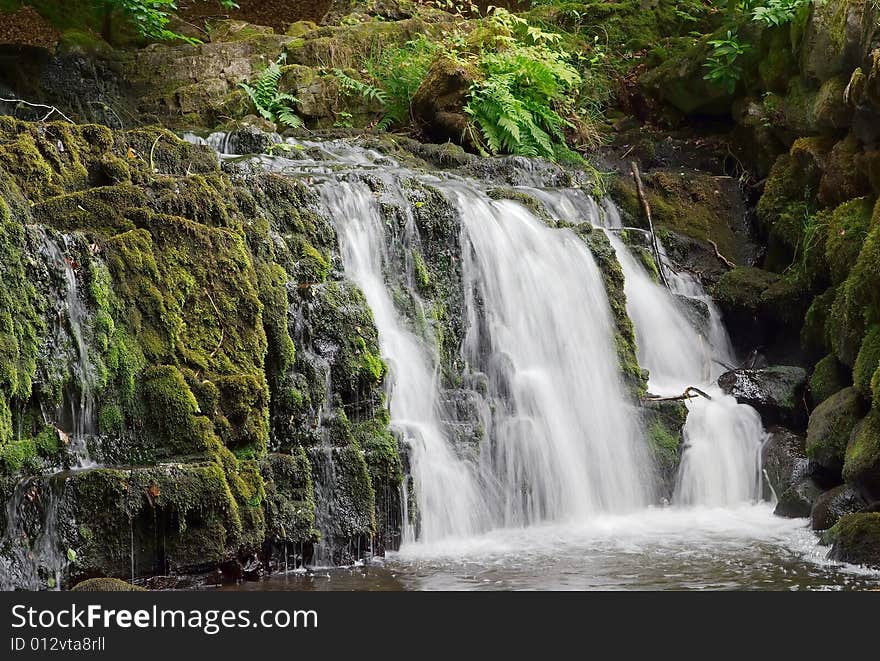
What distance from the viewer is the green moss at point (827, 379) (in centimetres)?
935

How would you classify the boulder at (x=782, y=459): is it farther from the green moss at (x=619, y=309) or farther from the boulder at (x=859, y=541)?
the boulder at (x=859, y=541)

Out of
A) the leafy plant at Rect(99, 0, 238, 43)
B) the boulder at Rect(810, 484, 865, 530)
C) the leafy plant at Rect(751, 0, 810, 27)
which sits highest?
the leafy plant at Rect(99, 0, 238, 43)

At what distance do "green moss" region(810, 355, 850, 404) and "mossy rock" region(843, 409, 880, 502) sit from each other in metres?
1.46

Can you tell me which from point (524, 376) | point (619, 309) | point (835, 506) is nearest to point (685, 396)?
point (619, 309)

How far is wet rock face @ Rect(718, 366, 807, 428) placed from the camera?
9594 millimetres

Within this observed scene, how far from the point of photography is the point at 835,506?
7.73 metres

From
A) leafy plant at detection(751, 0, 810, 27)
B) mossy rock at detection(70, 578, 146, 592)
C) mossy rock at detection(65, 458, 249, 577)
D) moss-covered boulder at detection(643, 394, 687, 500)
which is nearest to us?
mossy rock at detection(70, 578, 146, 592)

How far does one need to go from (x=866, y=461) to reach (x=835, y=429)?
854mm

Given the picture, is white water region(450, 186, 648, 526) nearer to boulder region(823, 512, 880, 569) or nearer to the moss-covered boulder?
the moss-covered boulder

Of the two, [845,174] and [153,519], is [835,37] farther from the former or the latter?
[153,519]

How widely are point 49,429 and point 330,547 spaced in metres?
2.02

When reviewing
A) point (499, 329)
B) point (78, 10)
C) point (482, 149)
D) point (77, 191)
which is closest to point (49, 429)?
point (77, 191)

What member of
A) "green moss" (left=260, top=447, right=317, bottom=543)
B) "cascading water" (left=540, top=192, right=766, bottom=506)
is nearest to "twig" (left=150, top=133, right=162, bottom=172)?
"green moss" (left=260, top=447, right=317, bottom=543)

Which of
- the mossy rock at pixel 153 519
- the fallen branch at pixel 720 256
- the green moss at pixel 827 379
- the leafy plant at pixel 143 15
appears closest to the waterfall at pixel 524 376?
the green moss at pixel 827 379
